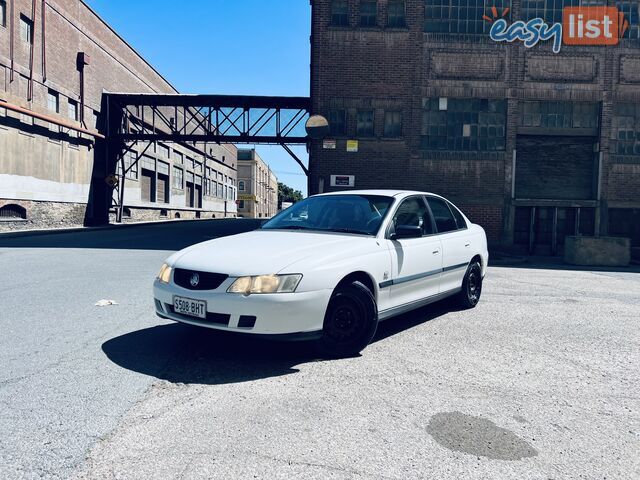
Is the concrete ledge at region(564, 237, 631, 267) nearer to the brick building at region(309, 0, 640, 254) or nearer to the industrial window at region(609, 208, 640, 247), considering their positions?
the brick building at region(309, 0, 640, 254)

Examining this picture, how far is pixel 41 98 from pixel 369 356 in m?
24.8

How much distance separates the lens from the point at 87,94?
2744cm

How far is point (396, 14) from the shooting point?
17141mm

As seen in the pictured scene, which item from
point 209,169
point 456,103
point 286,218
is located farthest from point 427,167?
point 209,169

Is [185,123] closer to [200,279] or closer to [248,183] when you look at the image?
[200,279]

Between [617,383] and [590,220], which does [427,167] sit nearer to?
[590,220]

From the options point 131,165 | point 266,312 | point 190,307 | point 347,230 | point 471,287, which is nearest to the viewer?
point 266,312

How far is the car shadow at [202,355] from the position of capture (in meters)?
3.74

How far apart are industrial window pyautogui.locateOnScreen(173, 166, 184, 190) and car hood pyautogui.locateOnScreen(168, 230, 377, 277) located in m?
40.1

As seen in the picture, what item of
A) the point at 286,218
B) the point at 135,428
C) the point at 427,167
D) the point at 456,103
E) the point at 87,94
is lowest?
the point at 135,428

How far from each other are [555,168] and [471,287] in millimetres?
13116

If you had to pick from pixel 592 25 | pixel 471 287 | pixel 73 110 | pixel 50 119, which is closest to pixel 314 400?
pixel 471 287

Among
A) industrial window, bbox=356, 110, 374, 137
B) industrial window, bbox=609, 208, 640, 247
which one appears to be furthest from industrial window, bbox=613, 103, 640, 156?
industrial window, bbox=356, 110, 374, 137

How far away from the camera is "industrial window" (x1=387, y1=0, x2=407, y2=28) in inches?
674
